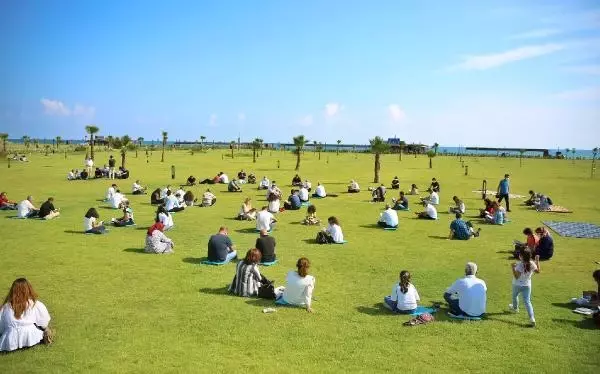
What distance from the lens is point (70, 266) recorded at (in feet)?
46.1

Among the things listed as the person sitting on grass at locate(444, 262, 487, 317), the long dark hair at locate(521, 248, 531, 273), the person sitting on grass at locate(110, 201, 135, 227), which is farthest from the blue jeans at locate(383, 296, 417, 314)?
the person sitting on grass at locate(110, 201, 135, 227)

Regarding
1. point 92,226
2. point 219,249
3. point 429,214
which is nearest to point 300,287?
point 219,249

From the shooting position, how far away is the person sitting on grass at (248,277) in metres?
11.6

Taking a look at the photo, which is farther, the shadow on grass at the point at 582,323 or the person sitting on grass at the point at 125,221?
the person sitting on grass at the point at 125,221

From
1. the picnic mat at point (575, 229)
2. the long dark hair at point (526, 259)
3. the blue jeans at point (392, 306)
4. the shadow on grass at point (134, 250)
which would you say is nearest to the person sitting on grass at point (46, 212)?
the shadow on grass at point (134, 250)

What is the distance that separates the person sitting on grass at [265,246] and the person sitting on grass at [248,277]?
107 inches

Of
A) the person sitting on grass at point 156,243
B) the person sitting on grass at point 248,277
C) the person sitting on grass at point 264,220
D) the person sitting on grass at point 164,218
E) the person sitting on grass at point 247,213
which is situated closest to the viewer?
the person sitting on grass at point 248,277

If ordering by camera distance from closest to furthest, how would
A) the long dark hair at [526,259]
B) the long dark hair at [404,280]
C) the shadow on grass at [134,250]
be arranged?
1. the long dark hair at [526,259]
2. the long dark hair at [404,280]
3. the shadow on grass at [134,250]

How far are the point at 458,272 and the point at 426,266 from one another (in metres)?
1.05

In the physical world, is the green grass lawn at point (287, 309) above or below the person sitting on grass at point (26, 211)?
below

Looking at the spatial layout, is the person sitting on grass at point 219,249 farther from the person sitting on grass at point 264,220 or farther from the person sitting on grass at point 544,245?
the person sitting on grass at point 544,245

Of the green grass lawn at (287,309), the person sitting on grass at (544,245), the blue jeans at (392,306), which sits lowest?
the green grass lawn at (287,309)

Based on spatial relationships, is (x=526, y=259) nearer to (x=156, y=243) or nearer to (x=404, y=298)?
(x=404, y=298)

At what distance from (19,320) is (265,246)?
7.49 meters
